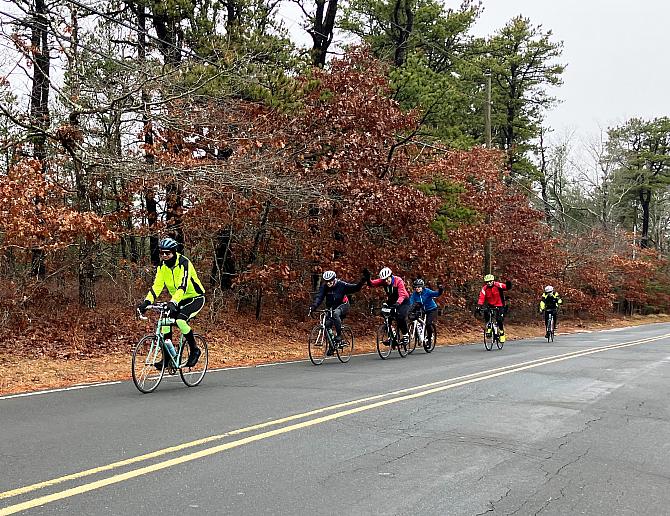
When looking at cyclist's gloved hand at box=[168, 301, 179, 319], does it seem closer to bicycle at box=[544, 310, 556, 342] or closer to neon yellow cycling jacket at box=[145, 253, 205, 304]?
neon yellow cycling jacket at box=[145, 253, 205, 304]

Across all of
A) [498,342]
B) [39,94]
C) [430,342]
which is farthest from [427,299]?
[39,94]

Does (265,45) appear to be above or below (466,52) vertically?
below

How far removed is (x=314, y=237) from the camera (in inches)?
789

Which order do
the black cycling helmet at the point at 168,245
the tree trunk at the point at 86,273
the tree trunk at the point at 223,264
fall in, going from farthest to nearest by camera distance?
the tree trunk at the point at 223,264
the tree trunk at the point at 86,273
the black cycling helmet at the point at 168,245

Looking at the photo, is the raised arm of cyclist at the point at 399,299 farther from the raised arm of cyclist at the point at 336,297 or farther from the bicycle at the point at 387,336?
the raised arm of cyclist at the point at 336,297

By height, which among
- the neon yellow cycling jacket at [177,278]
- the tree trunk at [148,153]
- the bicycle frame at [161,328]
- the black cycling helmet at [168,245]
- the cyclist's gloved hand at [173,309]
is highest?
the tree trunk at [148,153]

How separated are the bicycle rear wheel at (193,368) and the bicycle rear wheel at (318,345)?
3374 millimetres

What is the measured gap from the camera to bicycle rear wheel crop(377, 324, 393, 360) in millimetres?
15898

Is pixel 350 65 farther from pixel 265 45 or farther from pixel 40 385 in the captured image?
pixel 40 385

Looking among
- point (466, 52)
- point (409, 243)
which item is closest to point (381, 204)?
point (409, 243)

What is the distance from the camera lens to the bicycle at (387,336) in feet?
52.1

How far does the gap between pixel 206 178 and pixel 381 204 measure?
216 inches

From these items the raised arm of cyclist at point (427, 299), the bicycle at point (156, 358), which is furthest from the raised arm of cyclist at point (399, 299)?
the bicycle at point (156, 358)

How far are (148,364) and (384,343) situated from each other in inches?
286
